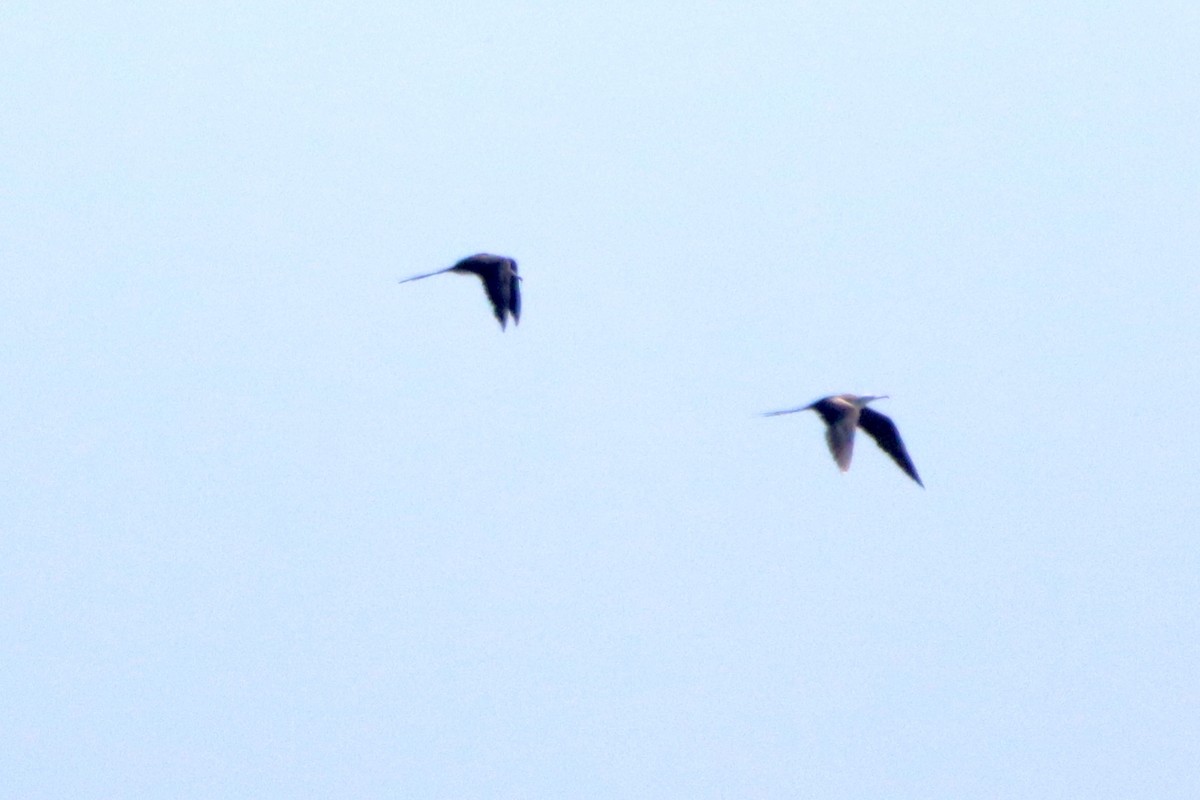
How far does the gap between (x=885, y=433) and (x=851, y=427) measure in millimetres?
2807

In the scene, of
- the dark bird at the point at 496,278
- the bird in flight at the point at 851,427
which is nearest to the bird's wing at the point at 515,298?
the dark bird at the point at 496,278

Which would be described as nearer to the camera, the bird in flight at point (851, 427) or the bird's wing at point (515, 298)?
the bird in flight at point (851, 427)

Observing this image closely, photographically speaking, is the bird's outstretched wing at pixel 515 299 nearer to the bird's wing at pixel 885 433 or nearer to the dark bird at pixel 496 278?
the dark bird at pixel 496 278

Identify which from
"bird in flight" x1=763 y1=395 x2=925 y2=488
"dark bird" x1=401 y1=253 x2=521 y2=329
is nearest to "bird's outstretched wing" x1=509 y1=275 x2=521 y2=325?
"dark bird" x1=401 y1=253 x2=521 y2=329

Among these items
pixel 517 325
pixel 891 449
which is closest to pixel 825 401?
pixel 891 449

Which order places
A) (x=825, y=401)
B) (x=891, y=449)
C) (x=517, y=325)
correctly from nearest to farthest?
(x=825, y=401), (x=891, y=449), (x=517, y=325)

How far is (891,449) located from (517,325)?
573 centimetres

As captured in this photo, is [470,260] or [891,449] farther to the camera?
[470,260]

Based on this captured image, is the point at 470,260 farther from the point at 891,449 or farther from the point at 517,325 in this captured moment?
the point at 891,449

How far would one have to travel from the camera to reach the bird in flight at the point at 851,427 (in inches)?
1261

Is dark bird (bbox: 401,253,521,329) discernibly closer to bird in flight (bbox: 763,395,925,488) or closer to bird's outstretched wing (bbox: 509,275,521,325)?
bird's outstretched wing (bbox: 509,275,521,325)

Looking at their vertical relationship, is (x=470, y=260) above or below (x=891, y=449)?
above

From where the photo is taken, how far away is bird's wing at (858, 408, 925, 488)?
3519cm

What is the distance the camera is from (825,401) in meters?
32.9
